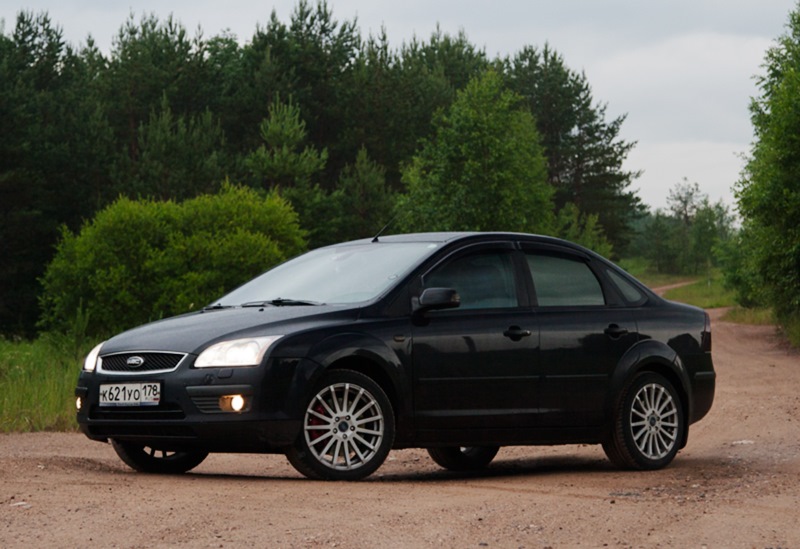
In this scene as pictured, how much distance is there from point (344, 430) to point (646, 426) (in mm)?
2817

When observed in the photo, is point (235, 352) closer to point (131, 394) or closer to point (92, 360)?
point (131, 394)

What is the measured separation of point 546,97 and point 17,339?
177ft

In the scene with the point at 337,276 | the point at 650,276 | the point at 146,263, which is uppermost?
the point at 146,263

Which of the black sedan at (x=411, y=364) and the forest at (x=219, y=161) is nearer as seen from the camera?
the black sedan at (x=411, y=364)

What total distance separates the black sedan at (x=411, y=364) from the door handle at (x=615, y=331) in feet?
0.06

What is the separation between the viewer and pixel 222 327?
8.84 meters

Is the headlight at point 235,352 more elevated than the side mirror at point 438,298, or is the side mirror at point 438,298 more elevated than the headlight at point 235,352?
the side mirror at point 438,298

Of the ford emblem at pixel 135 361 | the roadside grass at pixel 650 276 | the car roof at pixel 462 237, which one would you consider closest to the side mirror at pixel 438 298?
the car roof at pixel 462 237

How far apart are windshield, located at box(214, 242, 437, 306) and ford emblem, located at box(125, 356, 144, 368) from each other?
105cm

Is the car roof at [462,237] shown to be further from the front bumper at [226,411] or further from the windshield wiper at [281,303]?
the front bumper at [226,411]

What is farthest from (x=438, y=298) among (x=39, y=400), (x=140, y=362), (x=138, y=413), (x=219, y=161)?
(x=219, y=161)

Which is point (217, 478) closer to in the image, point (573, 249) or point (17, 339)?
point (573, 249)

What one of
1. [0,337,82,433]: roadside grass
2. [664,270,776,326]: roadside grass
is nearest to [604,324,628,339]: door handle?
[0,337,82,433]: roadside grass

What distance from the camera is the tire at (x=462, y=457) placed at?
436 inches
